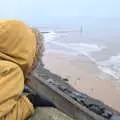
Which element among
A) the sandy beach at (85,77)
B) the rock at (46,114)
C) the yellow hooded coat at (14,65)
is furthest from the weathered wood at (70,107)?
the sandy beach at (85,77)

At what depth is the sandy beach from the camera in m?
15.2

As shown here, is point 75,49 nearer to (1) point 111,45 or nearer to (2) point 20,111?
(1) point 111,45

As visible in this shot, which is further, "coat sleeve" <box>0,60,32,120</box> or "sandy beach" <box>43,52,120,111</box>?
"sandy beach" <box>43,52,120,111</box>

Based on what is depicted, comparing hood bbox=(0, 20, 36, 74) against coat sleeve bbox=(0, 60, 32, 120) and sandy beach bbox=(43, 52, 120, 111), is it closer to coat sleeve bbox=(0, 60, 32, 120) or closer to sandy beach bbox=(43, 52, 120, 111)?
coat sleeve bbox=(0, 60, 32, 120)

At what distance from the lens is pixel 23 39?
2053 mm

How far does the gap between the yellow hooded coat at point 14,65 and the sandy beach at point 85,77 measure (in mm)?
11410

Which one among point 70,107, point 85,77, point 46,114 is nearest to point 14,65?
point 46,114

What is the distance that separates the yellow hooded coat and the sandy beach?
11410 mm

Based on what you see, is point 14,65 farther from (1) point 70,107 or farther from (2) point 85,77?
(2) point 85,77

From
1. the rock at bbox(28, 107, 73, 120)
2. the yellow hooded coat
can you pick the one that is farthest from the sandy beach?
the yellow hooded coat

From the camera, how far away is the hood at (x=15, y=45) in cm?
201

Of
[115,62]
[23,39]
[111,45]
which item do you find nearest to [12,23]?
[23,39]

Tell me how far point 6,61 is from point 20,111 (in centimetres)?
28

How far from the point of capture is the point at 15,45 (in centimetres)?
201
